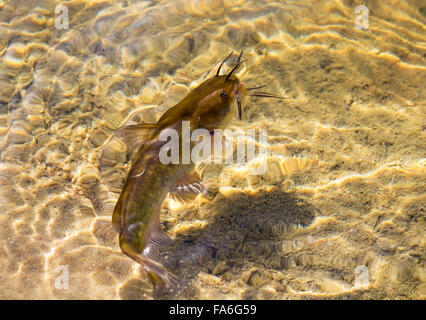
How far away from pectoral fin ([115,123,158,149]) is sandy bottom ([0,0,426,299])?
944 mm

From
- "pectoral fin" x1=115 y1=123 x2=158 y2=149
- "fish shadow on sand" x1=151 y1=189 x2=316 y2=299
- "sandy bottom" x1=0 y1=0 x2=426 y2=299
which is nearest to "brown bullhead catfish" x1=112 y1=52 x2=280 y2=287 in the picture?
"pectoral fin" x1=115 y1=123 x2=158 y2=149

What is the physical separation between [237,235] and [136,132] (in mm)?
1371

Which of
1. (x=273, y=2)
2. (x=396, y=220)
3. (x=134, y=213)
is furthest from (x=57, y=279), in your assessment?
(x=273, y=2)

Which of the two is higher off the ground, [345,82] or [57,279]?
[345,82]

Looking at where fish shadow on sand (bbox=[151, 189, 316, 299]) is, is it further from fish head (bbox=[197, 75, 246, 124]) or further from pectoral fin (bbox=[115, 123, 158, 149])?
pectoral fin (bbox=[115, 123, 158, 149])

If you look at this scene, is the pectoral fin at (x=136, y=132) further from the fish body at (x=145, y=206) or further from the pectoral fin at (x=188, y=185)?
the pectoral fin at (x=188, y=185)

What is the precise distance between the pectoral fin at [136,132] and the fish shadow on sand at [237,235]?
41.8 inches

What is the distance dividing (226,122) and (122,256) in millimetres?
1641

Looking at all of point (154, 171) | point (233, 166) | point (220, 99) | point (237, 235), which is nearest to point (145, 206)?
point (154, 171)

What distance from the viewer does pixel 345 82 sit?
4348 millimetres

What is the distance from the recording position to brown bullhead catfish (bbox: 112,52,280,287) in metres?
2.77

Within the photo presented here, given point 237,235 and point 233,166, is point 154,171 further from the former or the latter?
point 233,166

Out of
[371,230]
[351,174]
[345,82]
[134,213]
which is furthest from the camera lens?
[345,82]
